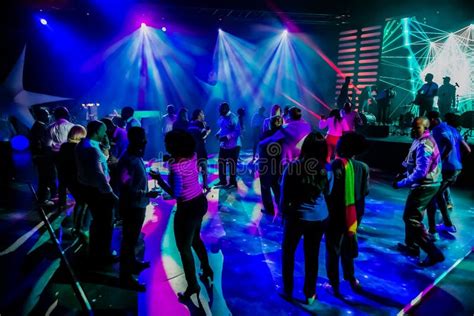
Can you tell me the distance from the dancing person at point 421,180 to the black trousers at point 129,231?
3.09m

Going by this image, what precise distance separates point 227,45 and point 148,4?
636cm

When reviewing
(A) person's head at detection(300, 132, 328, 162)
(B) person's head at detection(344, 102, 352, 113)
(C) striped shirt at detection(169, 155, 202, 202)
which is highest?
(B) person's head at detection(344, 102, 352, 113)

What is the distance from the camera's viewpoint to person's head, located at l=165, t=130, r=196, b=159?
280 cm

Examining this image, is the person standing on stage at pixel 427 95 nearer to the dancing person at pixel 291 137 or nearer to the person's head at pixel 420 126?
the dancing person at pixel 291 137

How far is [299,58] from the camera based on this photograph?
15.4m

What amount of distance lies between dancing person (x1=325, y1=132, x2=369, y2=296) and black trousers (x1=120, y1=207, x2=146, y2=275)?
6.43ft

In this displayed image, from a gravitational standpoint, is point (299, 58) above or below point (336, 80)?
above

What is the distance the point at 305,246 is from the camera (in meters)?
2.88

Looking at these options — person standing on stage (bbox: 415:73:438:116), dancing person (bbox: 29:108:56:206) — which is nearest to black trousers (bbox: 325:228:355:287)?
dancing person (bbox: 29:108:56:206)

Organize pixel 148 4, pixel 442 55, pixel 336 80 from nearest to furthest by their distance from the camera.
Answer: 1. pixel 148 4
2. pixel 442 55
3. pixel 336 80

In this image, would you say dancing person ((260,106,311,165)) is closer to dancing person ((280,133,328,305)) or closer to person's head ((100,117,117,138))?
dancing person ((280,133,328,305))

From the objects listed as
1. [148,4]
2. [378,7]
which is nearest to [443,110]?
[378,7]

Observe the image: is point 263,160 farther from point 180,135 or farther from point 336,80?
point 336,80

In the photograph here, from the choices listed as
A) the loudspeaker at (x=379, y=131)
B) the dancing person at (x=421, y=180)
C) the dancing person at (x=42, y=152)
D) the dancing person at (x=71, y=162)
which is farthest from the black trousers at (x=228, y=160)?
the loudspeaker at (x=379, y=131)
